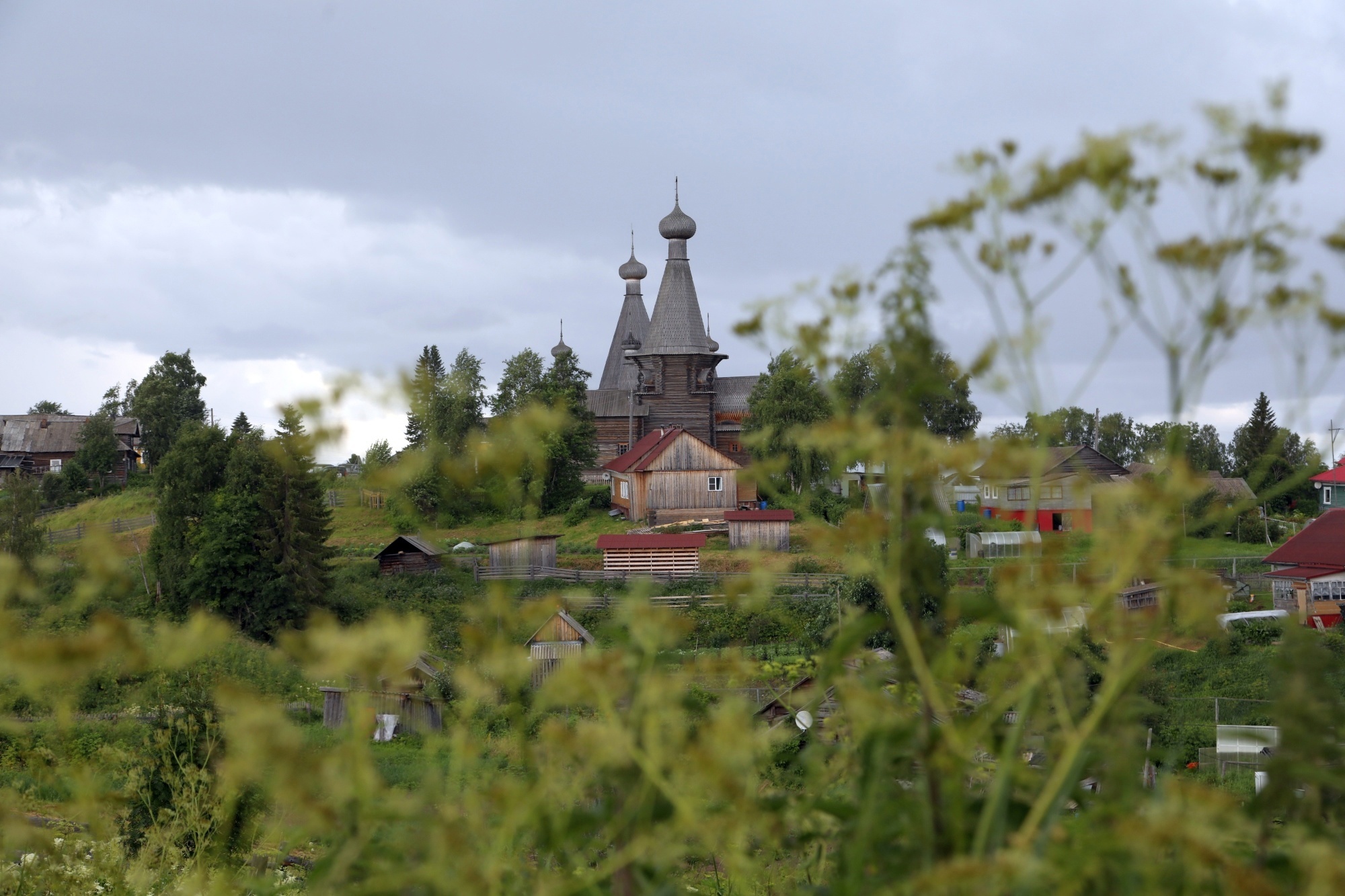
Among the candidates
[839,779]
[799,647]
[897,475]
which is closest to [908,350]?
[897,475]

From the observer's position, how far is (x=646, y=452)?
45062 millimetres

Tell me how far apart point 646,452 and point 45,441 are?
116 ft

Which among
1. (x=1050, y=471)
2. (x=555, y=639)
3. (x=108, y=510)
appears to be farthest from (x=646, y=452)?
(x=1050, y=471)

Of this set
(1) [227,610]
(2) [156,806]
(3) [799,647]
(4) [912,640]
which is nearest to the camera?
(4) [912,640]

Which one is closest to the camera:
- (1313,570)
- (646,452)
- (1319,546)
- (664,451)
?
(1313,570)

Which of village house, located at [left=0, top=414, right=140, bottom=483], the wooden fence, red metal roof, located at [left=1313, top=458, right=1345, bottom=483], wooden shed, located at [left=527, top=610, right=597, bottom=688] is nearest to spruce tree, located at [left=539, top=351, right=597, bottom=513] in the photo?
the wooden fence

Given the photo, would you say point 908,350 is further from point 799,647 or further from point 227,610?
point 227,610

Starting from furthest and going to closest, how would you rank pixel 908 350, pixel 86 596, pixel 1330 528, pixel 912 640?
pixel 1330 528 < pixel 86 596 < pixel 908 350 < pixel 912 640

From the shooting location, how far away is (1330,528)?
31875mm

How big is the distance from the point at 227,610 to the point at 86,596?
2905 cm

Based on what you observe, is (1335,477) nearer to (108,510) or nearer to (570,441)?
(570,441)

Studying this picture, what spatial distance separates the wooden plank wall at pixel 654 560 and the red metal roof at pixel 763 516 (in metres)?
3.12

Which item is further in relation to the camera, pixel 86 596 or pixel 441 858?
pixel 86 596

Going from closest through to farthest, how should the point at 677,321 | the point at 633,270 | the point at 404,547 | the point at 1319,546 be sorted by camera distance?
the point at 1319,546
the point at 404,547
the point at 677,321
the point at 633,270
